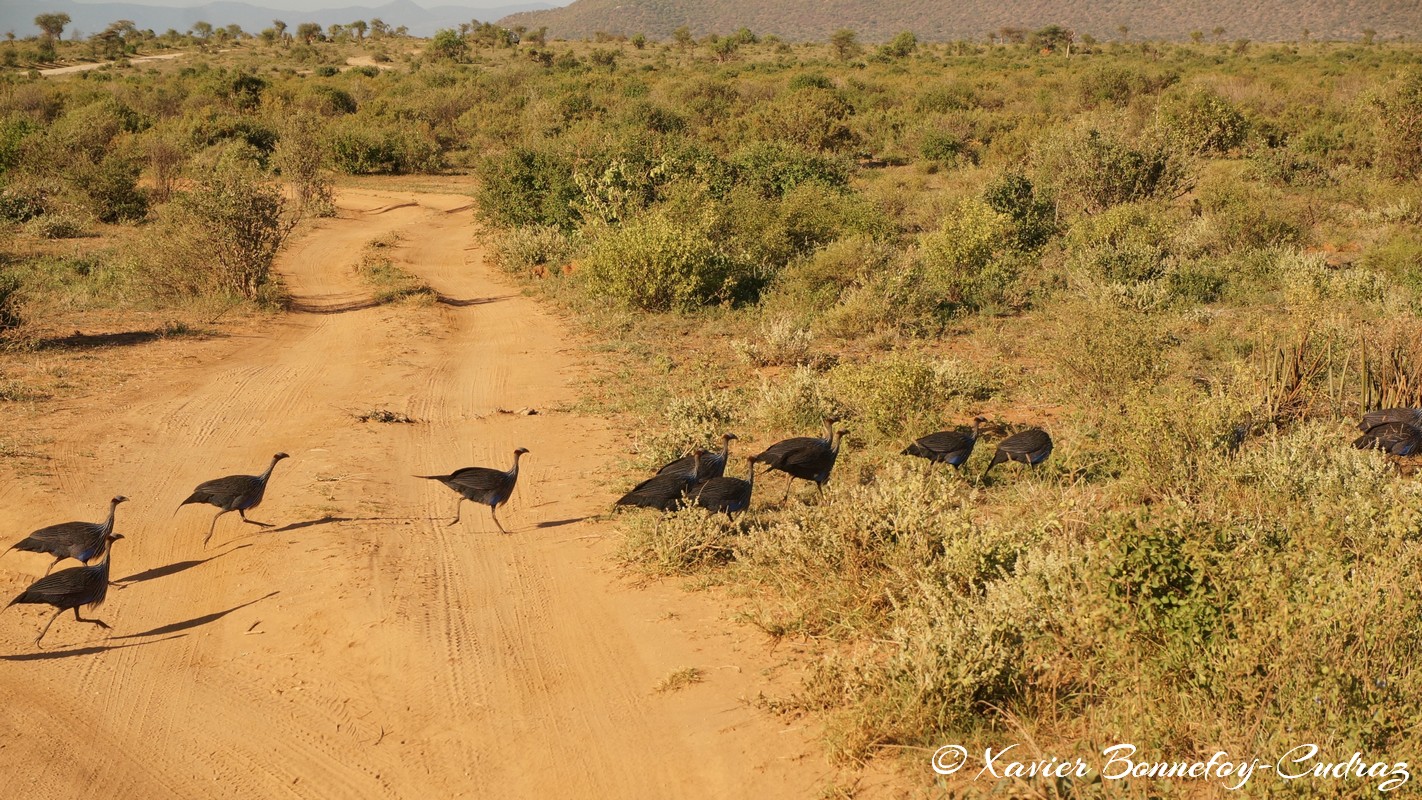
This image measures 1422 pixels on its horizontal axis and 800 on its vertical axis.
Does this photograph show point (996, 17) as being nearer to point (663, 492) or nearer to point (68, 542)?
point (663, 492)

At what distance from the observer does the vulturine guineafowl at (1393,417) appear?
884cm

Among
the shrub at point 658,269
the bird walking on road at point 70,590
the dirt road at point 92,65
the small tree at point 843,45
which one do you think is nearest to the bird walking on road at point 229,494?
the bird walking on road at point 70,590

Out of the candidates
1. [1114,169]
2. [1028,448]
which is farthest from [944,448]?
[1114,169]

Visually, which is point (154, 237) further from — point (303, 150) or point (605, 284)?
point (303, 150)

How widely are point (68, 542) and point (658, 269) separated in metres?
10.2

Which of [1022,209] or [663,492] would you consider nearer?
[663,492]

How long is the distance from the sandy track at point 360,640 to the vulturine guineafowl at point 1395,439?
20.0 feet

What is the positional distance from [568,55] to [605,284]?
183 ft

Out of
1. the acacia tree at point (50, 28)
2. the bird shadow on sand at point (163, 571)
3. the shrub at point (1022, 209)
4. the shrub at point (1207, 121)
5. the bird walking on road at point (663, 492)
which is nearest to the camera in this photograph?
the bird shadow on sand at point (163, 571)

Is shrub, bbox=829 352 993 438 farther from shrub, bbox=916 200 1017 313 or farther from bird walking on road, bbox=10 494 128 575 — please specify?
bird walking on road, bbox=10 494 128 575

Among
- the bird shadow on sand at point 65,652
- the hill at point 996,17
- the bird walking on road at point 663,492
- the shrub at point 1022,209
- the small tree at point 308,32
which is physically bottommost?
the bird shadow on sand at point 65,652

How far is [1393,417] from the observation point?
8.94 meters

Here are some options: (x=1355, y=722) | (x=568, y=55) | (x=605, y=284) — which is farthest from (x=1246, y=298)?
(x=568, y=55)

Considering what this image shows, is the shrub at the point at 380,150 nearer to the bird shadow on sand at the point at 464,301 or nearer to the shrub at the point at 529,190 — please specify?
the shrub at the point at 529,190
